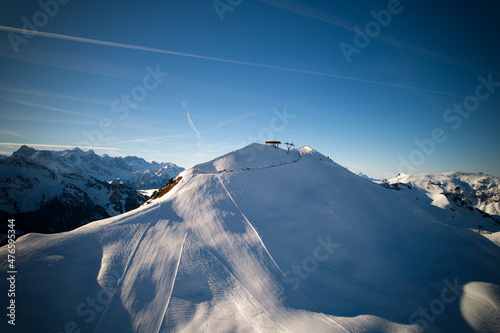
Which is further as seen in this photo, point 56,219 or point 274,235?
point 56,219

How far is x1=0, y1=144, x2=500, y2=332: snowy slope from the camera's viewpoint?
23.4 feet

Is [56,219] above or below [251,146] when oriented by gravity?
below

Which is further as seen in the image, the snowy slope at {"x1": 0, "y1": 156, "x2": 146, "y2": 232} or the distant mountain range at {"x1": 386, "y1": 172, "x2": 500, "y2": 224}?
the distant mountain range at {"x1": 386, "y1": 172, "x2": 500, "y2": 224}

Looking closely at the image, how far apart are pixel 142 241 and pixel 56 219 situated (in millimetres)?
164535

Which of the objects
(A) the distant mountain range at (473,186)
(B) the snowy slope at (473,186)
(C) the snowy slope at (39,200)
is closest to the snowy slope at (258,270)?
(C) the snowy slope at (39,200)

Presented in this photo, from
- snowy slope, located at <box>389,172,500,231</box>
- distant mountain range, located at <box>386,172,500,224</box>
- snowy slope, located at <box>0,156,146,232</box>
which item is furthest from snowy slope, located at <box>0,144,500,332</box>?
distant mountain range, located at <box>386,172,500,224</box>

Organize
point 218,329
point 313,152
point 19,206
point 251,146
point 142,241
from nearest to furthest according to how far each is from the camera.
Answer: point 218,329 < point 142,241 < point 251,146 < point 313,152 < point 19,206

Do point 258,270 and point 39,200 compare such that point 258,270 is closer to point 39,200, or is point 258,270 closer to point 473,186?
point 39,200

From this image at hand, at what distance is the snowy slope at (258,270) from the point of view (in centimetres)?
714

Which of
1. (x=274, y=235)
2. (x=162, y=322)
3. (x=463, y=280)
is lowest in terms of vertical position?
(x=463, y=280)

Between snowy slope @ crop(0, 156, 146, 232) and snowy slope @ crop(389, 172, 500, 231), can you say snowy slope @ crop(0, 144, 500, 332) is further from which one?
snowy slope @ crop(389, 172, 500, 231)

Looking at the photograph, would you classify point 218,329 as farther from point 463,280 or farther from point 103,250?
point 463,280

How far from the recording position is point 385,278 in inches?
357

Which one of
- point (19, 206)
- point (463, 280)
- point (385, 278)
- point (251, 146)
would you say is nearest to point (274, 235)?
point (385, 278)
